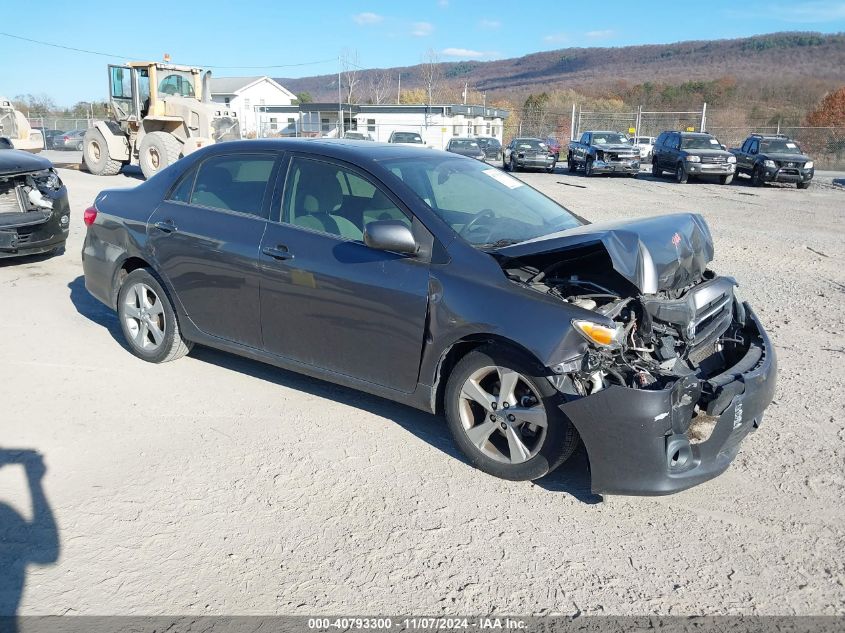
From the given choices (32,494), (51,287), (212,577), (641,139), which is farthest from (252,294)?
(641,139)

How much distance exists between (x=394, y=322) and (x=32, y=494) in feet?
6.85

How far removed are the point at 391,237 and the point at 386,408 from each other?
1364 millimetres

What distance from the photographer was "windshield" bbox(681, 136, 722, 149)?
79.6 feet

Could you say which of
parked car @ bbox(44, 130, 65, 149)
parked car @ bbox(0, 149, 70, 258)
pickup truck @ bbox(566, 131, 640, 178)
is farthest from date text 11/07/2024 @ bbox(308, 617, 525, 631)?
parked car @ bbox(44, 130, 65, 149)

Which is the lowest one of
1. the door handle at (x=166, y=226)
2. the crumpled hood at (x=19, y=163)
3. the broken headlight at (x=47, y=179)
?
the door handle at (x=166, y=226)

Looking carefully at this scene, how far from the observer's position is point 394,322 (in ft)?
13.3

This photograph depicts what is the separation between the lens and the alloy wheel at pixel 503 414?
3656 millimetres

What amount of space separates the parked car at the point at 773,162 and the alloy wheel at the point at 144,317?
73.7ft

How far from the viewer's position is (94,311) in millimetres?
7016

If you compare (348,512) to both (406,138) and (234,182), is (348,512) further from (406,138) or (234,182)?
(406,138)

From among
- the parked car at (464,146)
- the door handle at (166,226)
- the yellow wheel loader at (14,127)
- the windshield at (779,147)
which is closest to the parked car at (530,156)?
the parked car at (464,146)

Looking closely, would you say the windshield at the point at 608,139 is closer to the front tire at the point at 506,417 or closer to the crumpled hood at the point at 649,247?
the crumpled hood at the point at 649,247

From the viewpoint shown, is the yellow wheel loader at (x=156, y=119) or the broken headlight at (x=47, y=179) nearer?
the broken headlight at (x=47, y=179)

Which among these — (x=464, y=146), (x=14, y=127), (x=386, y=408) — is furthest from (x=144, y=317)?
(x=464, y=146)
